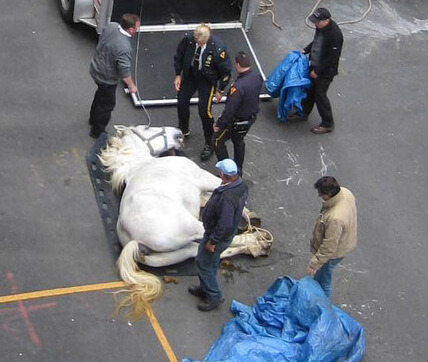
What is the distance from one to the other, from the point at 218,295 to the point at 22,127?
11.1ft

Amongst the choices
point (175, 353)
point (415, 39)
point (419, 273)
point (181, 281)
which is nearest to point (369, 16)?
point (415, 39)

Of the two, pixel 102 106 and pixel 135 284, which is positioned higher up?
Answer: pixel 102 106

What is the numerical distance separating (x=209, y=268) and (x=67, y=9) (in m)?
5.06

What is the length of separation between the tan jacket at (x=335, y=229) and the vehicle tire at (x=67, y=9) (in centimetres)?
523

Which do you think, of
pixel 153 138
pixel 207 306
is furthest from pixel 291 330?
pixel 153 138

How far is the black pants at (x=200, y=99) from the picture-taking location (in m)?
10.0

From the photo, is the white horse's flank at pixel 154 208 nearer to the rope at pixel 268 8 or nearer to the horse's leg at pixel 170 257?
the horse's leg at pixel 170 257

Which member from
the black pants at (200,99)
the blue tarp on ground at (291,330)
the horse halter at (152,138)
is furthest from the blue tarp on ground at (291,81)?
the blue tarp on ground at (291,330)

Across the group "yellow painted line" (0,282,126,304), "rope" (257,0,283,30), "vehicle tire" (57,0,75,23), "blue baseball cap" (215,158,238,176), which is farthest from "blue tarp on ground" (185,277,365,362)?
"rope" (257,0,283,30)

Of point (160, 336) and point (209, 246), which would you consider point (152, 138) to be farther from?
point (160, 336)

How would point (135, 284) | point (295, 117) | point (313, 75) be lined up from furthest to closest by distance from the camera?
point (295, 117), point (313, 75), point (135, 284)

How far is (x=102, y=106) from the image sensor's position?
10.0m

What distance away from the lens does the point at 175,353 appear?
8094mm

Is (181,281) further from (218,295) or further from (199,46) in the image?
(199,46)
